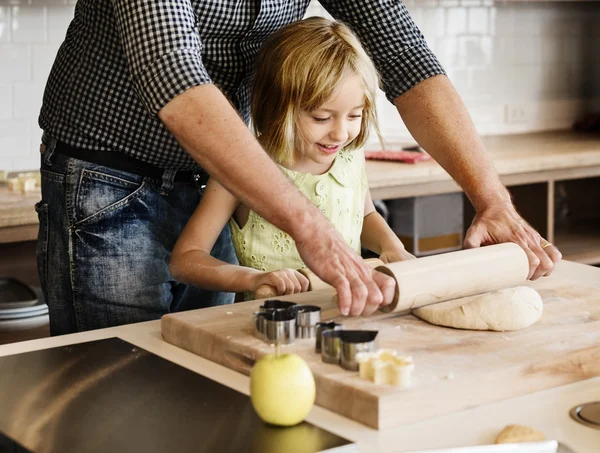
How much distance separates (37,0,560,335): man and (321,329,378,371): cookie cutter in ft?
1.53

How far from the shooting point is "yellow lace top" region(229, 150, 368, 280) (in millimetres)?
1900

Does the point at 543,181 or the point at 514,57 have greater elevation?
the point at 514,57

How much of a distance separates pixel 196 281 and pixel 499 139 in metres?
2.51

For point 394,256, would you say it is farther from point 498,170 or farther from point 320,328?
point 498,170

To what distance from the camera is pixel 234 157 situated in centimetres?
134

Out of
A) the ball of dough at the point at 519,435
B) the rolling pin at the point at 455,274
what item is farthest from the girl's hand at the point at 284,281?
the ball of dough at the point at 519,435

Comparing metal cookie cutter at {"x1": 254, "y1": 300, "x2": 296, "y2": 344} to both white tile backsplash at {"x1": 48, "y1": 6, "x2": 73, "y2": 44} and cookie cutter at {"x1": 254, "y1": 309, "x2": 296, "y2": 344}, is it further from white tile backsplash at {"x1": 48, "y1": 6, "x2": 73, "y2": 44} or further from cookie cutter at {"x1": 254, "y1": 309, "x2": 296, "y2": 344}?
white tile backsplash at {"x1": 48, "y1": 6, "x2": 73, "y2": 44}

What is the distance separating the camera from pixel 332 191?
1.96m

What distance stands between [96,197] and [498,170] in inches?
70.5

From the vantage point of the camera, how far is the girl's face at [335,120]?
1776 mm

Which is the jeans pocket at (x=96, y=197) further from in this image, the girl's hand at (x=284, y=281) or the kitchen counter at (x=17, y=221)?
the kitchen counter at (x=17, y=221)

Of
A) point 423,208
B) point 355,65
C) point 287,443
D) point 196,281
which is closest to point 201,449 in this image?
point 287,443

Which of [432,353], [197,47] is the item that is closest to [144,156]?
[197,47]

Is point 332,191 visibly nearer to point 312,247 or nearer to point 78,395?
point 312,247
